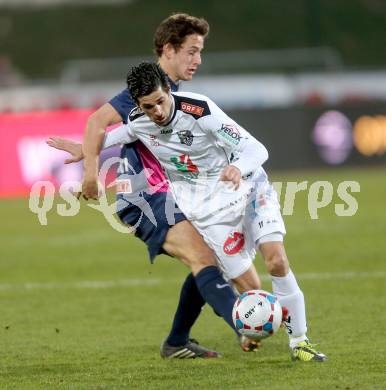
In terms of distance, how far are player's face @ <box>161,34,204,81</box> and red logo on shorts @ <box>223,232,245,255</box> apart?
1.12m

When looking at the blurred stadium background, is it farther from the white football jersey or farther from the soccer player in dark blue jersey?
the white football jersey

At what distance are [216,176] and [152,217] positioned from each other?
49 cm

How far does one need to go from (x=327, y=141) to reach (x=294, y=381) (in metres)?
16.6

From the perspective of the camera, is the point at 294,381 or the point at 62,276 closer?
the point at 294,381

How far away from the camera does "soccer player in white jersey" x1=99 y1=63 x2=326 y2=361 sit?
6.34 m

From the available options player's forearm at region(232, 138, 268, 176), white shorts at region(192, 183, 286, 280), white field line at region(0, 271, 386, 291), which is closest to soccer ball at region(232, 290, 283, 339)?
white shorts at region(192, 183, 286, 280)

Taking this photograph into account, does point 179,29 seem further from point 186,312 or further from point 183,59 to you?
point 186,312

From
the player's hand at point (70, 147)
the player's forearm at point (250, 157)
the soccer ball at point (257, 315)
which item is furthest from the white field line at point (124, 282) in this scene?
the soccer ball at point (257, 315)

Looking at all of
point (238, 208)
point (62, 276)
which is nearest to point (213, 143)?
point (238, 208)

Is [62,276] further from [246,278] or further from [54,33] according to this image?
[54,33]

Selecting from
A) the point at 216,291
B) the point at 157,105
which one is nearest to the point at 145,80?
the point at 157,105

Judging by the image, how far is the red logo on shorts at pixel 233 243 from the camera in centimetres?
655

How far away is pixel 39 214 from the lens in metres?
17.8

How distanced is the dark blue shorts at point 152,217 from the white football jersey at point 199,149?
9 cm
